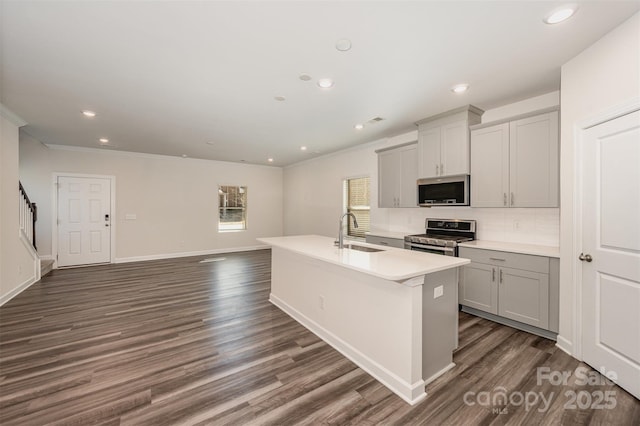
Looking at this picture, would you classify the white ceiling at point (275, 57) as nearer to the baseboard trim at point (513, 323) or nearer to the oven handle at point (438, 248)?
the oven handle at point (438, 248)

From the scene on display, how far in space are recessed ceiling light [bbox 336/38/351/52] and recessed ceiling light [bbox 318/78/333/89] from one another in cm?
54

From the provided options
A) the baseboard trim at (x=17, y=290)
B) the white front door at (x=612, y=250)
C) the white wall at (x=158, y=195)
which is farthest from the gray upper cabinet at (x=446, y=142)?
the baseboard trim at (x=17, y=290)

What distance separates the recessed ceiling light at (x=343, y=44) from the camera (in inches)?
82.6

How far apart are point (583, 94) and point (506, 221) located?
1.67 meters

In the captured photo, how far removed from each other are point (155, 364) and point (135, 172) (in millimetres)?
5673

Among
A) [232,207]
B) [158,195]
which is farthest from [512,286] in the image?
[158,195]

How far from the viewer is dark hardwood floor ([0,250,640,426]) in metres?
1.73

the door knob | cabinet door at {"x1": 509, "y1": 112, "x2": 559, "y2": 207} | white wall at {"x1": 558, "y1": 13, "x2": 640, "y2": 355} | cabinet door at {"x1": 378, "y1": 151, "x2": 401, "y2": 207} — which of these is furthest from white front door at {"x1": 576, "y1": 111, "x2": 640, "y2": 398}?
cabinet door at {"x1": 378, "y1": 151, "x2": 401, "y2": 207}

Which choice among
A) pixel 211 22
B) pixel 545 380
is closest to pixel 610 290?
pixel 545 380

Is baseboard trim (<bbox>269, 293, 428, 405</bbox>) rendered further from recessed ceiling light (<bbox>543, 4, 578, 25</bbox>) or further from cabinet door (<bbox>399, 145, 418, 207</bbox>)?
recessed ceiling light (<bbox>543, 4, 578, 25</bbox>)

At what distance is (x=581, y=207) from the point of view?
2.33 m

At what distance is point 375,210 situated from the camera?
5.45 meters

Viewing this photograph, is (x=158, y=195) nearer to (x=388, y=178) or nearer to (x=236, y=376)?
(x=388, y=178)

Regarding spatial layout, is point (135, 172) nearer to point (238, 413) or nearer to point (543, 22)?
point (238, 413)
